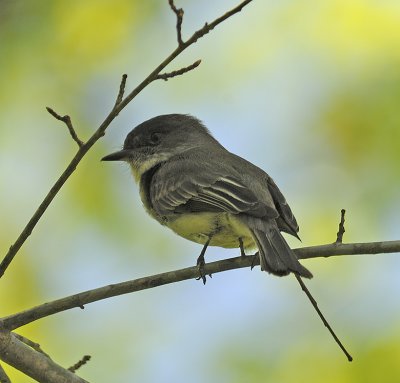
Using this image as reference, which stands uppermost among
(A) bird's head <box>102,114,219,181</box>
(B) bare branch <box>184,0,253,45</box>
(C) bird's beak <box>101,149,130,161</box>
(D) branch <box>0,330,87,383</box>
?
(A) bird's head <box>102,114,219,181</box>

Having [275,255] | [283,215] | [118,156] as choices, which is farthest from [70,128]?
[118,156]

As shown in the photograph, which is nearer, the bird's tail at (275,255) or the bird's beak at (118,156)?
the bird's tail at (275,255)

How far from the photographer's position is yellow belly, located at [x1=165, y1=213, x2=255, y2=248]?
4.50m

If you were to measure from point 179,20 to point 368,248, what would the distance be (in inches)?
54.8

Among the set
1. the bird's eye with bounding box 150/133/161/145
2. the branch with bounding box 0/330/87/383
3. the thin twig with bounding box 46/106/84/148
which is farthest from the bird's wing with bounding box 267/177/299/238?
the branch with bounding box 0/330/87/383

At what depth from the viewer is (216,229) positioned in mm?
4605

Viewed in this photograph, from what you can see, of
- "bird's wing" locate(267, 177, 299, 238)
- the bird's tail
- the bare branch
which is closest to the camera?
the bare branch

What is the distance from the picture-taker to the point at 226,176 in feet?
16.0

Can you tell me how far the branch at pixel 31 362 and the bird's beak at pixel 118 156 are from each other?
110 inches

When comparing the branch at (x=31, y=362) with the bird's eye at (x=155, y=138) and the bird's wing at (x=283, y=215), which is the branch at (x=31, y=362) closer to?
the bird's wing at (x=283, y=215)

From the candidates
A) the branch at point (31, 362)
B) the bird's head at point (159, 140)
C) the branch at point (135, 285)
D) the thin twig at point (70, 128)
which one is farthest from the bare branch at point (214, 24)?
the bird's head at point (159, 140)

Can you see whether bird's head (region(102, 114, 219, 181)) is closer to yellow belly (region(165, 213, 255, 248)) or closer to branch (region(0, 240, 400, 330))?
yellow belly (region(165, 213, 255, 248))

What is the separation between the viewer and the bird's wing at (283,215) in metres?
4.75

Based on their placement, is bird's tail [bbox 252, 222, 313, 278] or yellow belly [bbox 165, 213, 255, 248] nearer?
bird's tail [bbox 252, 222, 313, 278]
